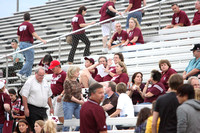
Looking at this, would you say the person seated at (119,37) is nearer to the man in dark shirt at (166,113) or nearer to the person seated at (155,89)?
the person seated at (155,89)

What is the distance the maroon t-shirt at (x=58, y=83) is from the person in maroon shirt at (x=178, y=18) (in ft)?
15.2

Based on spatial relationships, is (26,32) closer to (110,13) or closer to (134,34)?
(110,13)

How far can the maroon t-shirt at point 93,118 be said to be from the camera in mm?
5773

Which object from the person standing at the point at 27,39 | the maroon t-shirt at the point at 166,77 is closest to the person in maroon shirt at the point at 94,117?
the maroon t-shirt at the point at 166,77

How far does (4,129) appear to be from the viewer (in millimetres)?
8742

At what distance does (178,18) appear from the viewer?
12797 mm

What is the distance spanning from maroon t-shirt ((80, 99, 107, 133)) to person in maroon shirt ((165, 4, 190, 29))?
23.9 ft

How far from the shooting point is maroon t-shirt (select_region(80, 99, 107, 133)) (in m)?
5.77

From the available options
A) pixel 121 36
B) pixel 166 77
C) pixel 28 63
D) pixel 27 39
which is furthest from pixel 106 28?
pixel 166 77

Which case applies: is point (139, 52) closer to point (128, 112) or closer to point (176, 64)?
point (176, 64)

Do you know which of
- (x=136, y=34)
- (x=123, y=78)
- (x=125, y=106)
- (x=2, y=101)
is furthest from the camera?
(x=136, y=34)

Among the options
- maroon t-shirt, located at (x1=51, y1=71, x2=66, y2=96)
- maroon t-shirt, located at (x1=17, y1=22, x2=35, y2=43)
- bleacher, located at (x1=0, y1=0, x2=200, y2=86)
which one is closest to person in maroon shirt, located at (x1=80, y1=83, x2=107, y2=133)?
maroon t-shirt, located at (x1=51, y1=71, x2=66, y2=96)

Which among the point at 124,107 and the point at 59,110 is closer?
the point at 124,107

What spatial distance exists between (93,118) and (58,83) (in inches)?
140
